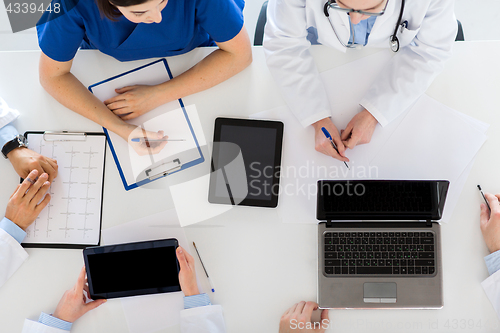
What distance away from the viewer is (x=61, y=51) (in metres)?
1.00

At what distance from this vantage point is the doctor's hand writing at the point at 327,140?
1.05m

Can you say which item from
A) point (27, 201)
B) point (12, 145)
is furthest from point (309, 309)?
point (12, 145)

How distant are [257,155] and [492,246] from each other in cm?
71

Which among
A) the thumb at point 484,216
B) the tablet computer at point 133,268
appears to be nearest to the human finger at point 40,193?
the tablet computer at point 133,268

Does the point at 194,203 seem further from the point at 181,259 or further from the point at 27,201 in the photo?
the point at 27,201

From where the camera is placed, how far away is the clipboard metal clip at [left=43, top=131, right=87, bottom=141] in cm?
Answer: 112

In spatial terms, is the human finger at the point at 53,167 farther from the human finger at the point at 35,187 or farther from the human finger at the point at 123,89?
the human finger at the point at 123,89

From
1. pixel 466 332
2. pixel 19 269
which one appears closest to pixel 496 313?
pixel 466 332

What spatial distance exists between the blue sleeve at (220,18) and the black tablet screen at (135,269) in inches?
24.4

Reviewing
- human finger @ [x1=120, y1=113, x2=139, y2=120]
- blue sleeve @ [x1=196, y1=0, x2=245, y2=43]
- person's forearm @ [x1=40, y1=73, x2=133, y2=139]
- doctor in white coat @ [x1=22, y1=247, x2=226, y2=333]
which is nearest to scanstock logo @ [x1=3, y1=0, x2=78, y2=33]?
person's forearm @ [x1=40, y1=73, x2=133, y2=139]

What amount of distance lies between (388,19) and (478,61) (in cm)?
35

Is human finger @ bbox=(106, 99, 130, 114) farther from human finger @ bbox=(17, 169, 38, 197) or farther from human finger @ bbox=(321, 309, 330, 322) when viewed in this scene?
human finger @ bbox=(321, 309, 330, 322)

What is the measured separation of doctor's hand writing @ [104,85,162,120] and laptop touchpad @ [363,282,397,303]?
32.4 inches

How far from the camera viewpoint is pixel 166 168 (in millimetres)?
1106
